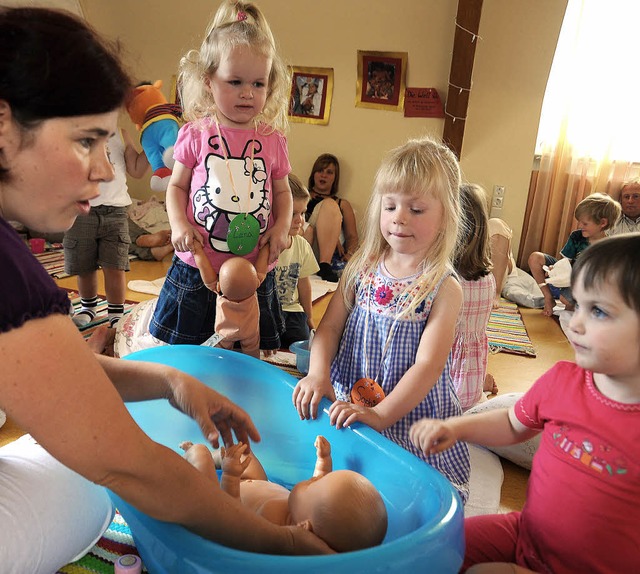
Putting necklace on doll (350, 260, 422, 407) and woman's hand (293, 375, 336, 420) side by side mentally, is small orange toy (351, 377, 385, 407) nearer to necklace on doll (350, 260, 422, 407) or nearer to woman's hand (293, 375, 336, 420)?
necklace on doll (350, 260, 422, 407)

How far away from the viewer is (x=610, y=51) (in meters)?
3.27

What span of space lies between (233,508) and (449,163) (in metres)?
0.84

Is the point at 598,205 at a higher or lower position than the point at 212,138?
lower

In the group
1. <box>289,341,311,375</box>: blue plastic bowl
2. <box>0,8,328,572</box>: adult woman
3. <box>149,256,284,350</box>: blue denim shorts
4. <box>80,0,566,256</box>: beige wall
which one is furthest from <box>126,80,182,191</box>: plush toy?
<box>80,0,566,256</box>: beige wall

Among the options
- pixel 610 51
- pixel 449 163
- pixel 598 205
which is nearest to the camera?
pixel 449 163

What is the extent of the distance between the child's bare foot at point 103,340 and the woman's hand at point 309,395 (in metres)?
1.08

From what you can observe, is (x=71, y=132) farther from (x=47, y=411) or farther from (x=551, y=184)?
(x=551, y=184)

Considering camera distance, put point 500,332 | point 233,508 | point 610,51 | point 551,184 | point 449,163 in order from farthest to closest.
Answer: point 551,184 < point 610,51 < point 500,332 < point 449,163 < point 233,508

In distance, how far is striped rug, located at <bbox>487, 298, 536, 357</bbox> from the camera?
8.07 ft

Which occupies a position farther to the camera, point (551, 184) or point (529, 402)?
point (551, 184)

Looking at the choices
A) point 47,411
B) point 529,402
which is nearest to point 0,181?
point 47,411

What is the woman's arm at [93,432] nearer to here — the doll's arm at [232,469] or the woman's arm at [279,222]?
the doll's arm at [232,469]

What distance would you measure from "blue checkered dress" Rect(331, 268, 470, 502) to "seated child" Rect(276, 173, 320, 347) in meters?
0.88

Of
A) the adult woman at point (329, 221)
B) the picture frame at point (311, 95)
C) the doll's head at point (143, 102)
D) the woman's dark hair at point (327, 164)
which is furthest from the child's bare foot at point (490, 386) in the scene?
the picture frame at point (311, 95)
